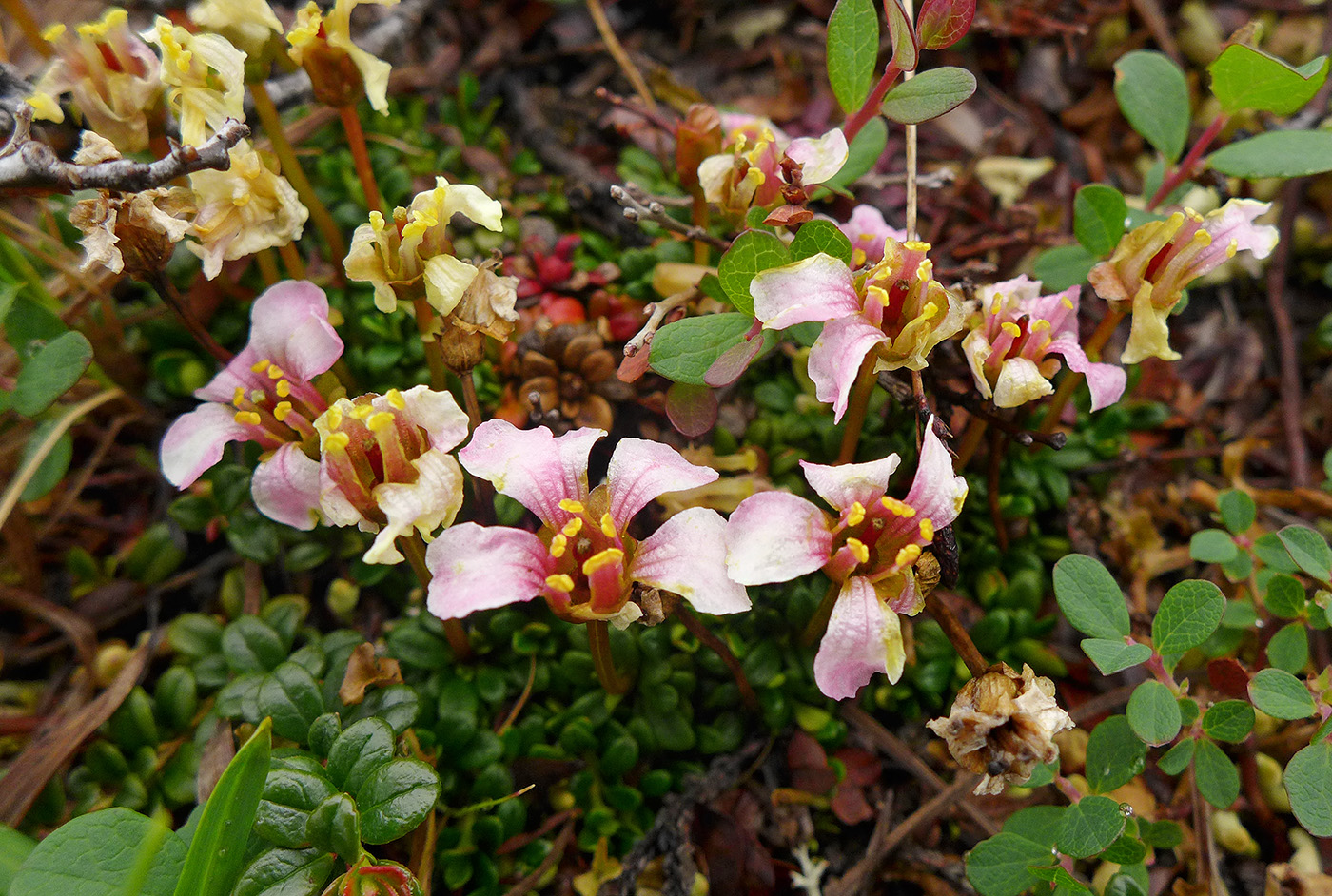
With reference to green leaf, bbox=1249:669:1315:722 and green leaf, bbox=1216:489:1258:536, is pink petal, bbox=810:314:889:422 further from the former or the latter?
green leaf, bbox=1216:489:1258:536

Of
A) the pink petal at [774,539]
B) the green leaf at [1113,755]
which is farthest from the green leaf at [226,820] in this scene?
the green leaf at [1113,755]

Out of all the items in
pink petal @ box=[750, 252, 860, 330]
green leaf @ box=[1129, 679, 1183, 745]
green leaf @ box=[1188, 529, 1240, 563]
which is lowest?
green leaf @ box=[1188, 529, 1240, 563]

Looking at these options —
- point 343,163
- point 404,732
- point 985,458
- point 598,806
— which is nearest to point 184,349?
point 343,163

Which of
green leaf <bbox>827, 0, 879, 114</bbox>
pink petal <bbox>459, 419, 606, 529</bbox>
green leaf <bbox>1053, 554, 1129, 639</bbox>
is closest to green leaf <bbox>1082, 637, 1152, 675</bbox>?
green leaf <bbox>1053, 554, 1129, 639</bbox>

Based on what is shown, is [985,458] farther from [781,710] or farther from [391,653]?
[391,653]

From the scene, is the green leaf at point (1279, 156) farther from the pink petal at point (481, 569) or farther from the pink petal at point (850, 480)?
the pink petal at point (481, 569)
